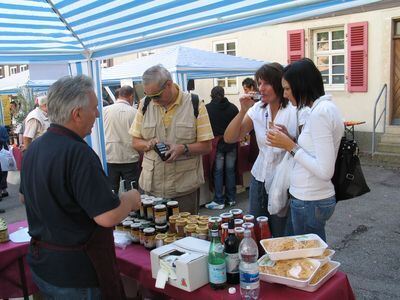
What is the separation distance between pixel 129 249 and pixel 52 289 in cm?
58

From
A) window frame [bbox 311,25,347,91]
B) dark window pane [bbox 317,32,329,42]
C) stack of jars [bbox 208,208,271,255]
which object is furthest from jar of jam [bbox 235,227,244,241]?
dark window pane [bbox 317,32,329,42]

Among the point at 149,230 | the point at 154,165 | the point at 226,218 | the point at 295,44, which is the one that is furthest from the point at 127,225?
the point at 295,44

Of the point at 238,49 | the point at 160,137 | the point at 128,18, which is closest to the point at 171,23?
the point at 128,18

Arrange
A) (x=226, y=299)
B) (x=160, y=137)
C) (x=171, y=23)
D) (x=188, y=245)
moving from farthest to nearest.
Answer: (x=171, y=23)
(x=160, y=137)
(x=188, y=245)
(x=226, y=299)

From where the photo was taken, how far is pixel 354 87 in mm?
9328

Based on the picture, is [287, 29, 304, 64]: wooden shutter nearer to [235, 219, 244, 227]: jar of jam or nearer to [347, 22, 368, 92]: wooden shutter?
[347, 22, 368, 92]: wooden shutter

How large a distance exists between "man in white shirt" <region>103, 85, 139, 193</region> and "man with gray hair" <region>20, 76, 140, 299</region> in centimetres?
295

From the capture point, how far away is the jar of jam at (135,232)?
2.32 metres

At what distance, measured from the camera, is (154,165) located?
2910mm

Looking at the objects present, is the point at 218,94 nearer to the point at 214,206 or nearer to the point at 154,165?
the point at 214,206

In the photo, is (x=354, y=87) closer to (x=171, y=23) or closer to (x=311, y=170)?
(x=171, y=23)

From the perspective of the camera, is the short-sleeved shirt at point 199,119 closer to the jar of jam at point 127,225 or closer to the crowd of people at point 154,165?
the crowd of people at point 154,165

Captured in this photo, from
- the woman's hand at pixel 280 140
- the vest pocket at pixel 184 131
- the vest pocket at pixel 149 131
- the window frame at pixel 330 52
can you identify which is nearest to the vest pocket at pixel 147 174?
the vest pocket at pixel 149 131

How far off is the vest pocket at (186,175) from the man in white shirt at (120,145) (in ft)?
6.29
